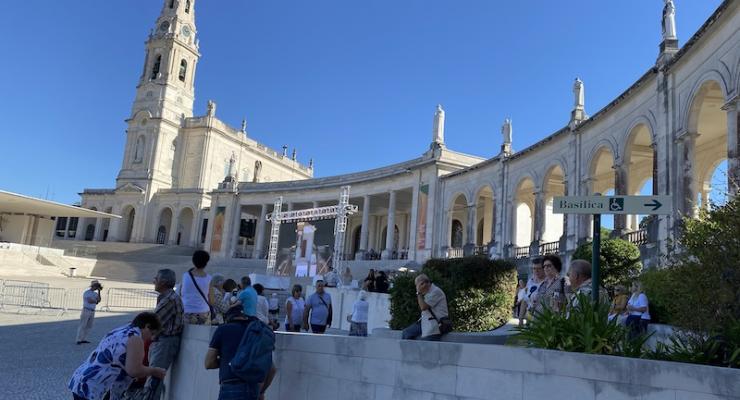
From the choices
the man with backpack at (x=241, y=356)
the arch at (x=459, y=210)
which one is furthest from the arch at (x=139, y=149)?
the man with backpack at (x=241, y=356)

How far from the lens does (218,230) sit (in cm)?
5009

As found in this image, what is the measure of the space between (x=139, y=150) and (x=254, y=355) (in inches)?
2310

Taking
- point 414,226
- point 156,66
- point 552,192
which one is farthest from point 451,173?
point 156,66

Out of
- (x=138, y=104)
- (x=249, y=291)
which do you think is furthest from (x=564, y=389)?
(x=138, y=104)

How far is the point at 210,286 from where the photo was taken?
6668 mm

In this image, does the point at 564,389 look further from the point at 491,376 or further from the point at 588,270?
the point at 588,270

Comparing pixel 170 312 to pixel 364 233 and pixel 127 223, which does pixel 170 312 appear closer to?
pixel 364 233

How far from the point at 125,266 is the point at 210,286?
39.3 m

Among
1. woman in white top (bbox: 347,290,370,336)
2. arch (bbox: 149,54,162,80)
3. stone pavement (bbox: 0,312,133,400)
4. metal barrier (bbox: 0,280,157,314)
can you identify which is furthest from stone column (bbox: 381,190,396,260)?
arch (bbox: 149,54,162,80)

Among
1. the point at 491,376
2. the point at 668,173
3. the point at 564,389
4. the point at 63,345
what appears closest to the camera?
the point at 564,389

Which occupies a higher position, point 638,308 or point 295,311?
point 638,308

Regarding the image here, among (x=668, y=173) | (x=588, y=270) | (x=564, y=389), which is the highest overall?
(x=668, y=173)

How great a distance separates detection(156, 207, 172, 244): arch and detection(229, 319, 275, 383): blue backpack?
55849mm

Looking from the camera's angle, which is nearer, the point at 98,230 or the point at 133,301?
the point at 133,301
